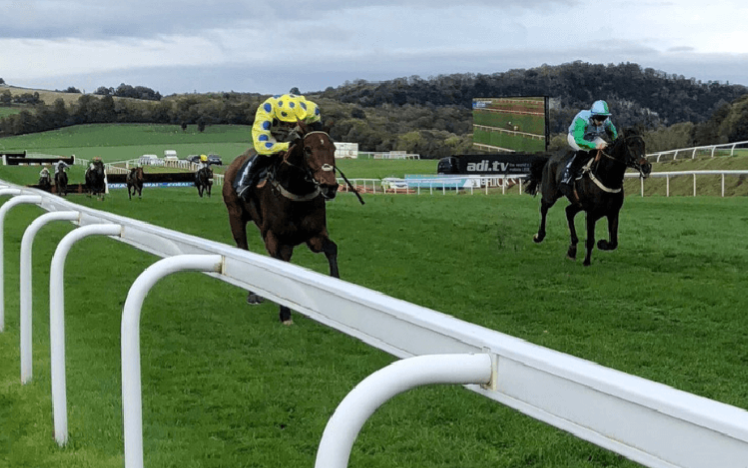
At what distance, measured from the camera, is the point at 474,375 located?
1456 millimetres

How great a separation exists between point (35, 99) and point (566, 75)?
5206 centimetres

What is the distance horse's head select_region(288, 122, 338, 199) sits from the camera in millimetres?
6586

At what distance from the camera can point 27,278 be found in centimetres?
462

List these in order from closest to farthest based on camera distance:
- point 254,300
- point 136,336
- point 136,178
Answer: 1. point 136,336
2. point 254,300
3. point 136,178

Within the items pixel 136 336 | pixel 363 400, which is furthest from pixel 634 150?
pixel 363 400

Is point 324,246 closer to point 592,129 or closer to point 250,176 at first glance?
point 250,176

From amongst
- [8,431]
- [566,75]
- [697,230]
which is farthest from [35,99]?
[8,431]

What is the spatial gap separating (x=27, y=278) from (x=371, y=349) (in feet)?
7.63

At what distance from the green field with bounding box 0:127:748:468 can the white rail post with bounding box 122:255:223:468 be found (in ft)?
3.63

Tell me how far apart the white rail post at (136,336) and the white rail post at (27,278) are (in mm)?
1791

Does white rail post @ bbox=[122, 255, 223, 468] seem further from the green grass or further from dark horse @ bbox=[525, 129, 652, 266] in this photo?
the green grass

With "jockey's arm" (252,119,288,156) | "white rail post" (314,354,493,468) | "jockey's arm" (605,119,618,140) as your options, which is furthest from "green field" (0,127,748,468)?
"white rail post" (314,354,493,468)

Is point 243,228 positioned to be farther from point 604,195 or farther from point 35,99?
point 35,99

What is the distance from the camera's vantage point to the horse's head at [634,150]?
9.32 metres
